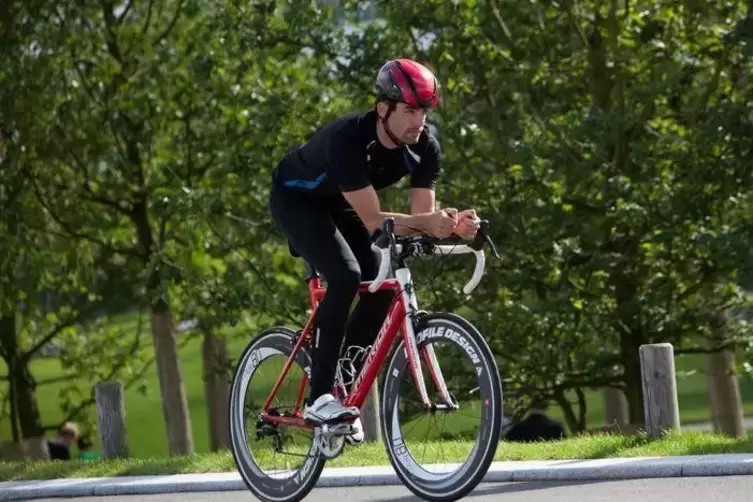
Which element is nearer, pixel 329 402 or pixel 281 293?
pixel 329 402

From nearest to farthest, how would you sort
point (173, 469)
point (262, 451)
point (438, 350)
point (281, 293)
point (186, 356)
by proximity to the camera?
point (438, 350) < point (262, 451) < point (173, 469) < point (281, 293) < point (186, 356)

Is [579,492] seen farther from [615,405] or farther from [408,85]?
[615,405]

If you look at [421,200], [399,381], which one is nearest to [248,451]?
[399,381]

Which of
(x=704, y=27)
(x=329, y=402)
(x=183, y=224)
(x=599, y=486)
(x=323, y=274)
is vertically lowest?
(x=599, y=486)

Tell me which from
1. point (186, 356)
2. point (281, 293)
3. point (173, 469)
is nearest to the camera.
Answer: point (173, 469)

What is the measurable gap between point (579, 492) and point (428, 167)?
179 cm

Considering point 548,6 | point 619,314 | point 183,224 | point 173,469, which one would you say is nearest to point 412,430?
point 173,469

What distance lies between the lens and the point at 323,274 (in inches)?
275

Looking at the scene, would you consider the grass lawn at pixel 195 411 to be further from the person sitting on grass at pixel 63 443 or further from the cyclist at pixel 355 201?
the cyclist at pixel 355 201

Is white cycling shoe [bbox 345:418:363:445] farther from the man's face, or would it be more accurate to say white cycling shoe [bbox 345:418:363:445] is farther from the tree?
the tree

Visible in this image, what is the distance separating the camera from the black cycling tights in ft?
22.7

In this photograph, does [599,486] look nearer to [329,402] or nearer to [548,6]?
[329,402]

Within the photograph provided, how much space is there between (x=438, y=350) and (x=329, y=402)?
0.56m

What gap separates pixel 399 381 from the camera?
674 cm
